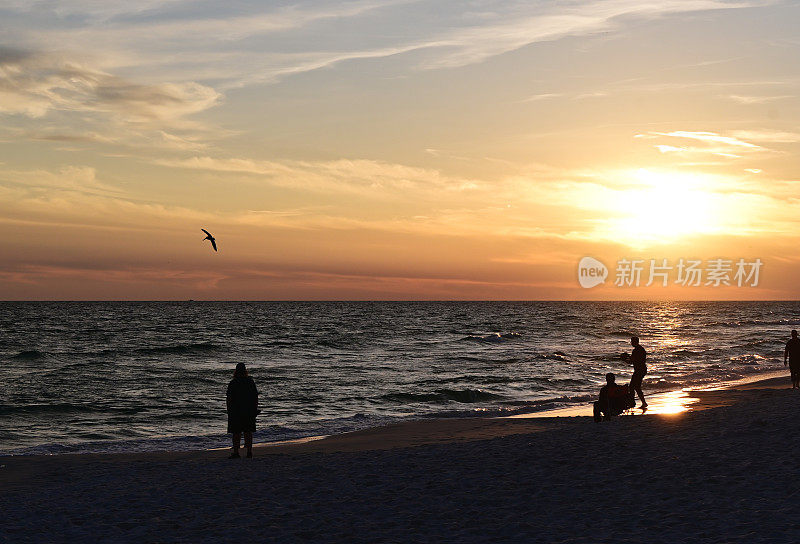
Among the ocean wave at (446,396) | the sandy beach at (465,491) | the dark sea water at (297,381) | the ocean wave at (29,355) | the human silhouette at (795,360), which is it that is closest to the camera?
the sandy beach at (465,491)

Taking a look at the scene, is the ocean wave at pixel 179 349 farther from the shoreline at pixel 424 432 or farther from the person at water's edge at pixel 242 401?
the person at water's edge at pixel 242 401

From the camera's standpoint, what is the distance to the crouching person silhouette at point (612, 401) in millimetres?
18867

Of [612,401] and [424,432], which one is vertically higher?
[612,401]

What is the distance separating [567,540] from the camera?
29.0ft

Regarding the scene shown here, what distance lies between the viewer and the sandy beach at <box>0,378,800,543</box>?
9.45m

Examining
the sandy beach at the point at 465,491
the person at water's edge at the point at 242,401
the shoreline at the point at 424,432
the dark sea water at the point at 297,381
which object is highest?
the person at water's edge at the point at 242,401

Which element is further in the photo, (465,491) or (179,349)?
(179,349)

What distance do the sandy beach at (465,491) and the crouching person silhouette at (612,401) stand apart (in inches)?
78.8

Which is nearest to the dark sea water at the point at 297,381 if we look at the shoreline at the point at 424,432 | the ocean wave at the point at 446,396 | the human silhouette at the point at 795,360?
the ocean wave at the point at 446,396

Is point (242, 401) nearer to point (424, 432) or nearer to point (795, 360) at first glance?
point (424, 432)

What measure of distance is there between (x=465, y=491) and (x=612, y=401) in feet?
29.4

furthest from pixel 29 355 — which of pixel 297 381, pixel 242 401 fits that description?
pixel 242 401

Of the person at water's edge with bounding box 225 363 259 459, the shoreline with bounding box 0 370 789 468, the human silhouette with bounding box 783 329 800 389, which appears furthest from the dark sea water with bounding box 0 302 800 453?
the human silhouette with bounding box 783 329 800 389

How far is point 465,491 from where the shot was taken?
37.6 feet
